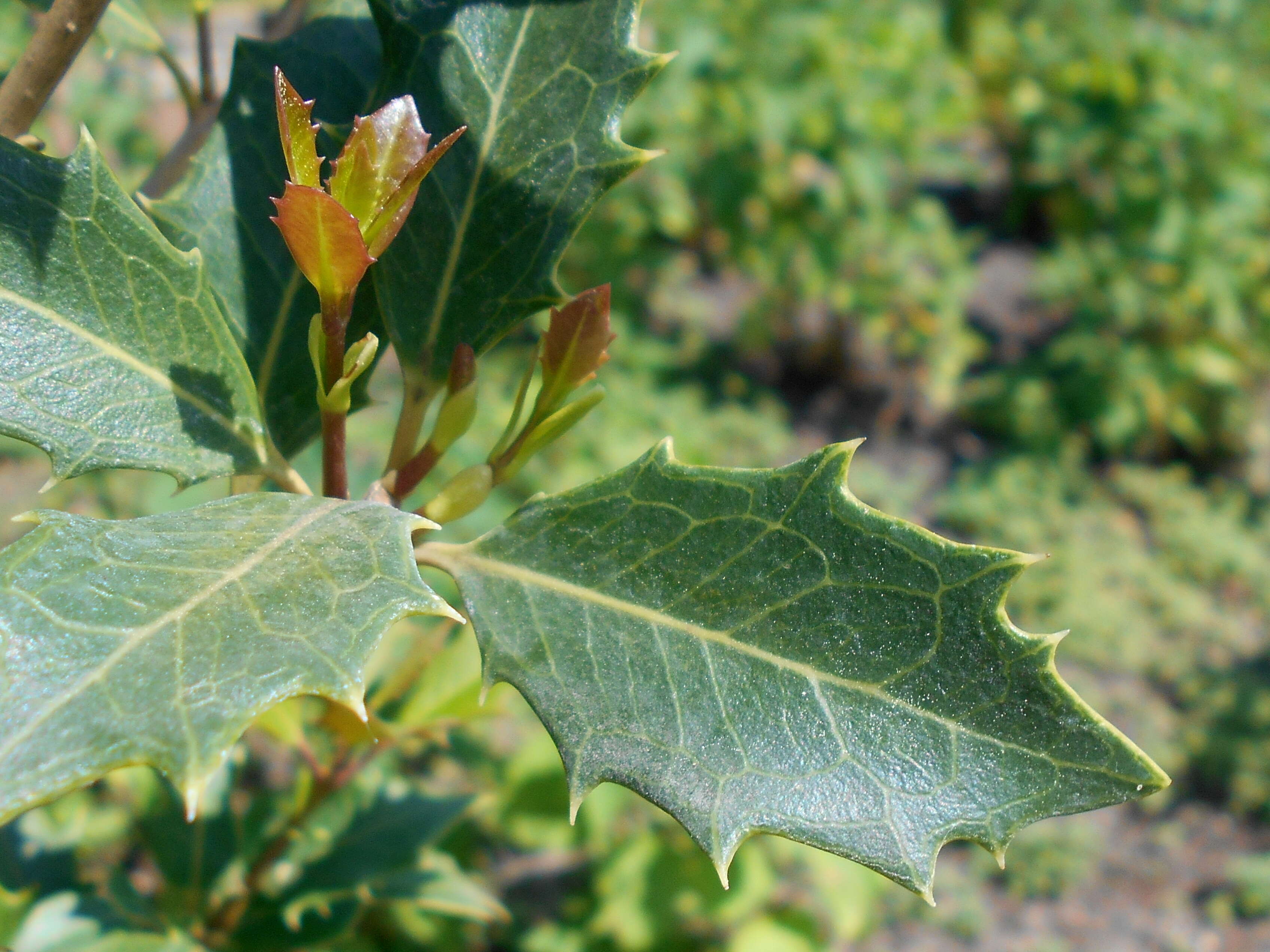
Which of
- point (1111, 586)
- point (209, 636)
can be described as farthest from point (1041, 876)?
point (209, 636)

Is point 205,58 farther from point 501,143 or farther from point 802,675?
point 802,675

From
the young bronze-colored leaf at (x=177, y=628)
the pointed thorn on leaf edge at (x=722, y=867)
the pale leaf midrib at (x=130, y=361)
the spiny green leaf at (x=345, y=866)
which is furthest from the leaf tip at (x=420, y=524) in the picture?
the spiny green leaf at (x=345, y=866)

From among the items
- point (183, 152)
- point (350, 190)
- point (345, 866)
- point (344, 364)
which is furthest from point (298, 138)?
point (345, 866)

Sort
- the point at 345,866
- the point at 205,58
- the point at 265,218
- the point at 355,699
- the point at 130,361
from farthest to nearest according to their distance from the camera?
the point at 345,866 → the point at 205,58 → the point at 265,218 → the point at 130,361 → the point at 355,699

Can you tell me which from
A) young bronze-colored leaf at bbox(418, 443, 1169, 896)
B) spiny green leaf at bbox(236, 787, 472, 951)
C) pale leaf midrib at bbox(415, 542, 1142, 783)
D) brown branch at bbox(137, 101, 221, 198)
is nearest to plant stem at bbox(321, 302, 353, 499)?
pale leaf midrib at bbox(415, 542, 1142, 783)

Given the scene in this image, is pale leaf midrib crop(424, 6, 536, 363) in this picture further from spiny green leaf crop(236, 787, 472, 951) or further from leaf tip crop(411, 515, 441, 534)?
spiny green leaf crop(236, 787, 472, 951)
